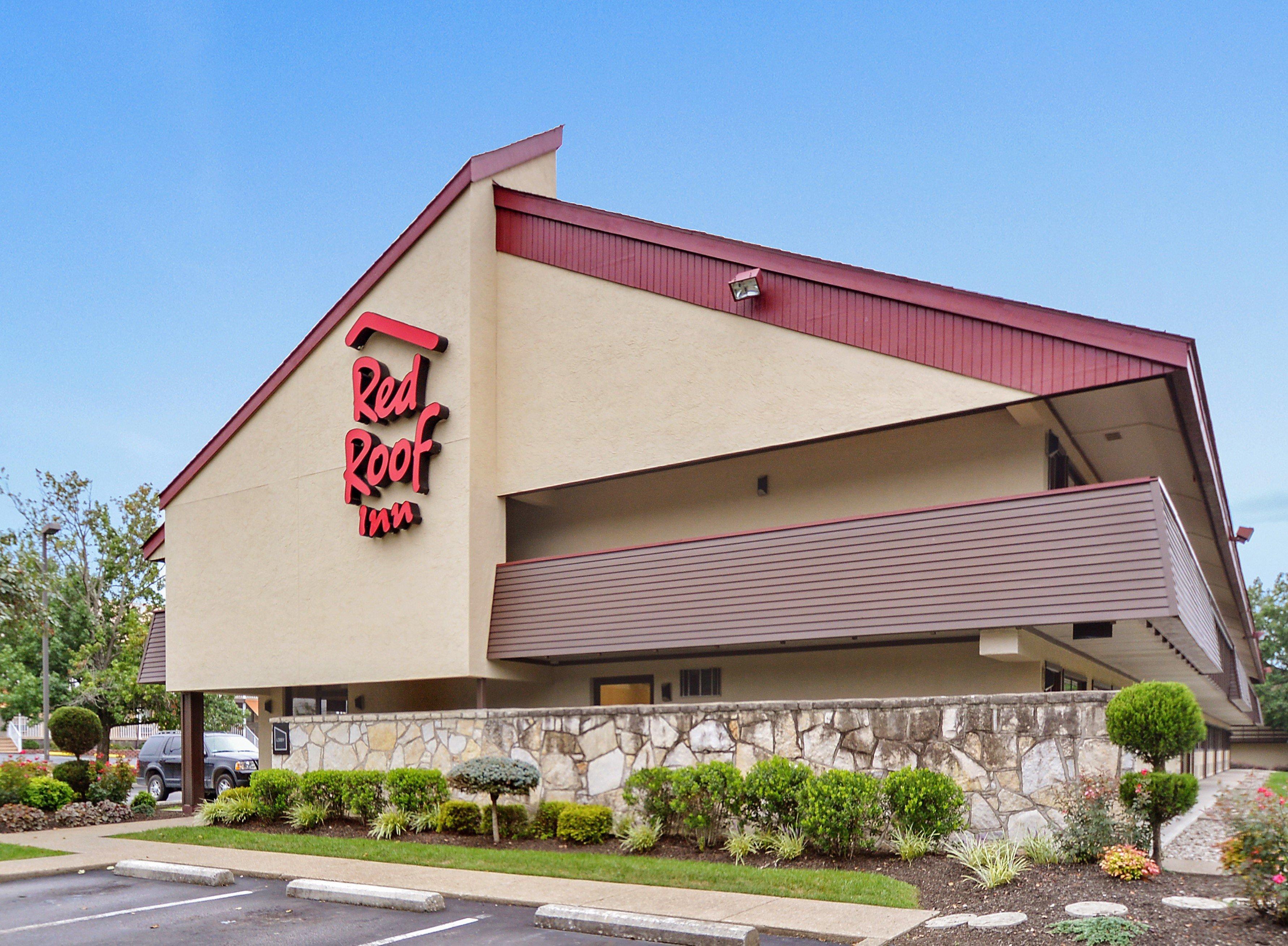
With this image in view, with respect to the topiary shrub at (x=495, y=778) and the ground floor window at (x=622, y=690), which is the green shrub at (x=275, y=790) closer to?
the topiary shrub at (x=495, y=778)

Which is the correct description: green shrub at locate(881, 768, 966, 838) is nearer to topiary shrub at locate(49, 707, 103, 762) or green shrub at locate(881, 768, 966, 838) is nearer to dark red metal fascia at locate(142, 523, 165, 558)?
dark red metal fascia at locate(142, 523, 165, 558)

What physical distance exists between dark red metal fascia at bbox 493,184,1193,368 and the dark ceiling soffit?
12101 mm

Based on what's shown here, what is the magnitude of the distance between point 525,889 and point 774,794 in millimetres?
3041

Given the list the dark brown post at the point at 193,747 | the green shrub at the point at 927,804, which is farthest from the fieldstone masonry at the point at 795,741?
the dark brown post at the point at 193,747

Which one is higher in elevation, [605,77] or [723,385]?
[605,77]

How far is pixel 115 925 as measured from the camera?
1020 cm

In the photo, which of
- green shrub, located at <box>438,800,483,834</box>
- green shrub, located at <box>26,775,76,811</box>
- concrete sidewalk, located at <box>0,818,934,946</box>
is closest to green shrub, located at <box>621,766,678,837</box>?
concrete sidewalk, located at <box>0,818,934,946</box>

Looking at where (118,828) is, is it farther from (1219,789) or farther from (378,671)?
(1219,789)

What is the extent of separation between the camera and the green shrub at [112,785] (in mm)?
22328

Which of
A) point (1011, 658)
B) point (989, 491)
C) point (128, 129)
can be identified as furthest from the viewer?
point (128, 129)

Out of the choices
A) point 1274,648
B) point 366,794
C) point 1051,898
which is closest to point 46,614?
point 366,794

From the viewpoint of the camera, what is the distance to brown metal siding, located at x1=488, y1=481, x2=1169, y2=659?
41.0ft

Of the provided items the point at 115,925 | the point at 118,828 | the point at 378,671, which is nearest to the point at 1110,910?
the point at 115,925

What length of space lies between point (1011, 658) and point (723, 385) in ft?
19.0
